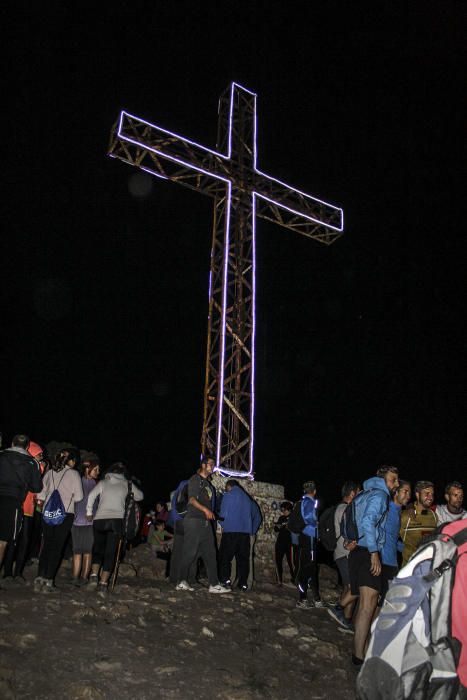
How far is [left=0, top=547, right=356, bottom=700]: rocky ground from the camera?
14.7ft

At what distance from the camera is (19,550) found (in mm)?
7398

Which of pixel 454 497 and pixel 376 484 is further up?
pixel 376 484

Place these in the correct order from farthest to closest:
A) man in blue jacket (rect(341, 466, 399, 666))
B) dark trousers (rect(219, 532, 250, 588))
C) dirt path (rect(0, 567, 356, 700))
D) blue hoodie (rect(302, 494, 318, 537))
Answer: dark trousers (rect(219, 532, 250, 588)) < blue hoodie (rect(302, 494, 318, 537)) < man in blue jacket (rect(341, 466, 399, 666)) < dirt path (rect(0, 567, 356, 700))

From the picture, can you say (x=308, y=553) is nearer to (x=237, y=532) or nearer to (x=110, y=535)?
(x=237, y=532)

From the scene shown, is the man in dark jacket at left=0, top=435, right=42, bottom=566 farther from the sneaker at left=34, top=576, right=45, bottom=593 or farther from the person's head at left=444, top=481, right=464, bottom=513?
the person's head at left=444, top=481, right=464, bottom=513

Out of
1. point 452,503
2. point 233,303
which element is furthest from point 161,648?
point 233,303

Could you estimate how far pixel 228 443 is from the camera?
1128 cm

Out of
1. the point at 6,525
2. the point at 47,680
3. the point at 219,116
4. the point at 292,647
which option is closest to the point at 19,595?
the point at 6,525

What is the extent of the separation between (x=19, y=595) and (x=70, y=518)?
109cm

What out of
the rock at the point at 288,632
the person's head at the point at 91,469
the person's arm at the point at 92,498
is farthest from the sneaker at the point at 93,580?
the rock at the point at 288,632

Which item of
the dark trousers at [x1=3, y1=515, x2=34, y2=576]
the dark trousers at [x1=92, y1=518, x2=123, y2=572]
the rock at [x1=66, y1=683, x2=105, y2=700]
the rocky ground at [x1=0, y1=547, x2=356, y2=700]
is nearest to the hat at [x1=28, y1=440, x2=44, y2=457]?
the dark trousers at [x1=3, y1=515, x2=34, y2=576]

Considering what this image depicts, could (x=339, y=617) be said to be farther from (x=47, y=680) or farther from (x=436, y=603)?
(x=436, y=603)

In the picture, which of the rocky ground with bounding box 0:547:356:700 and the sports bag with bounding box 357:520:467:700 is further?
the rocky ground with bounding box 0:547:356:700

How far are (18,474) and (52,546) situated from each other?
3.23 feet
